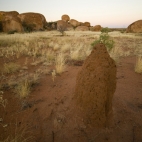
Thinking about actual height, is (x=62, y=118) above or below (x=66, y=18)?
below

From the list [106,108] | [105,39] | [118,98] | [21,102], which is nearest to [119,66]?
[105,39]

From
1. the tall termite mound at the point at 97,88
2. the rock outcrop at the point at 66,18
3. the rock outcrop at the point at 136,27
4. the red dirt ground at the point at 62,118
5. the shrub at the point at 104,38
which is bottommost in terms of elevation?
the red dirt ground at the point at 62,118

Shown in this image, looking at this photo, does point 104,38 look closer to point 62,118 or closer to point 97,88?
point 97,88

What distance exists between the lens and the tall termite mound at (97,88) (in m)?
1.99

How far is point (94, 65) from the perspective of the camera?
2146mm

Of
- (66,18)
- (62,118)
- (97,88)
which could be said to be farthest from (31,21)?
(97,88)

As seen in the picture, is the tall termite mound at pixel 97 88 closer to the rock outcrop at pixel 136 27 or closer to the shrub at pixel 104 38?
the shrub at pixel 104 38

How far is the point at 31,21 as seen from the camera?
27.0 m

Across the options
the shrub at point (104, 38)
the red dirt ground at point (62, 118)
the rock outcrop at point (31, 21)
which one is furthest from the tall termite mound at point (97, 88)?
the rock outcrop at point (31, 21)

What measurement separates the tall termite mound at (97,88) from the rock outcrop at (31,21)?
88.2 ft

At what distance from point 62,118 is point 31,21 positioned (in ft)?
94.8

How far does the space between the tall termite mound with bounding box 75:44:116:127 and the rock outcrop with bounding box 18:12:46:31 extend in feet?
88.2

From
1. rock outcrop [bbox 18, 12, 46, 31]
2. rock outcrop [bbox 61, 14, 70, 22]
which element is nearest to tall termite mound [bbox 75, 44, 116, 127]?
rock outcrop [bbox 18, 12, 46, 31]

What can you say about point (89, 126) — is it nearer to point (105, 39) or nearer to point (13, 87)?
point (13, 87)
